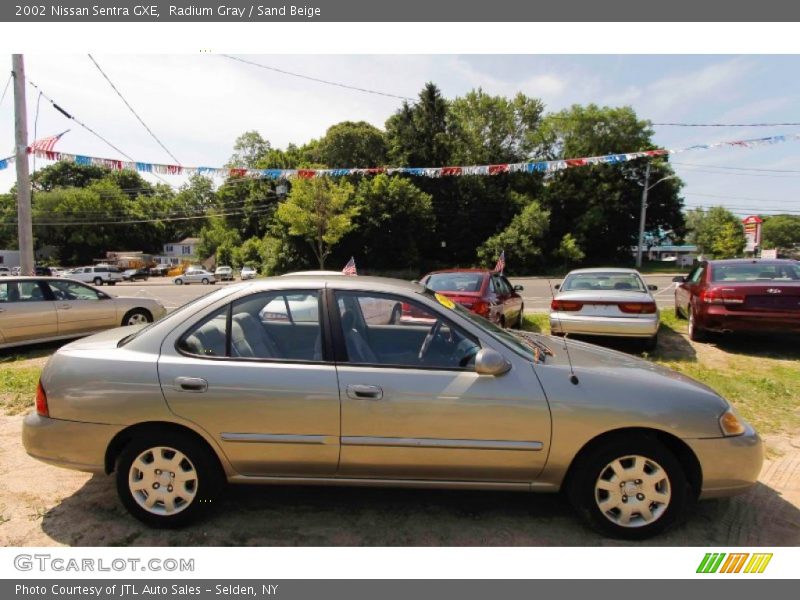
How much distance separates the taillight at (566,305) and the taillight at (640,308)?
2.10 ft

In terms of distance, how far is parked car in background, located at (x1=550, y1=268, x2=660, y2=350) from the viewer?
684cm

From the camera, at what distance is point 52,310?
7695 millimetres

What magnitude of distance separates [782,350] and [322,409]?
8234 mm

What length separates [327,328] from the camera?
2.88m

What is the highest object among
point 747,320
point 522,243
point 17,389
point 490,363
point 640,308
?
point 522,243

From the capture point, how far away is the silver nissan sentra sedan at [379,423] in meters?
2.68

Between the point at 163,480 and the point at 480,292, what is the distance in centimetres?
548

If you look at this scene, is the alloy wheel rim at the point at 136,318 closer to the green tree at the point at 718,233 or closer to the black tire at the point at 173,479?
the black tire at the point at 173,479

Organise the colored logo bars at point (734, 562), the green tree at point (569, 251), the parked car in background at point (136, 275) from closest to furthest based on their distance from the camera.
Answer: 1. the colored logo bars at point (734, 562)
2. the green tree at point (569, 251)
3. the parked car in background at point (136, 275)

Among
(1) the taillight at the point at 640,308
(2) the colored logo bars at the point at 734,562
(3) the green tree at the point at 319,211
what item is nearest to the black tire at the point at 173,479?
(2) the colored logo bars at the point at 734,562

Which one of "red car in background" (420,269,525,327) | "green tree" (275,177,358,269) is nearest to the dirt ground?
"red car in background" (420,269,525,327)

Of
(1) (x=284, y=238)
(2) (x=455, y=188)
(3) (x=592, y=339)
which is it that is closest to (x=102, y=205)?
(1) (x=284, y=238)

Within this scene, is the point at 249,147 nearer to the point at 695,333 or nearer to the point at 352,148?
the point at 352,148

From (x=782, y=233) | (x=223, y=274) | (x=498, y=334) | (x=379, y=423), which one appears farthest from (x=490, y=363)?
(x=782, y=233)
